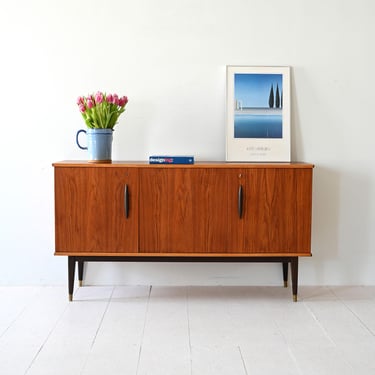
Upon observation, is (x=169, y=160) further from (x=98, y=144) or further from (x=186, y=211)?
(x=98, y=144)

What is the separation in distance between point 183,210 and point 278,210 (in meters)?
0.52

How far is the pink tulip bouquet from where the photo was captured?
3264 millimetres

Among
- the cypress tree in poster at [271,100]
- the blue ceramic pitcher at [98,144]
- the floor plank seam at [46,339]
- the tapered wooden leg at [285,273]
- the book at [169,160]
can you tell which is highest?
the cypress tree in poster at [271,100]

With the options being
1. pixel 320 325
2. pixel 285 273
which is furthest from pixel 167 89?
pixel 320 325

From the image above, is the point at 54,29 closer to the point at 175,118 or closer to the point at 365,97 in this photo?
the point at 175,118

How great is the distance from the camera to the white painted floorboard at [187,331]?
2.42 metres

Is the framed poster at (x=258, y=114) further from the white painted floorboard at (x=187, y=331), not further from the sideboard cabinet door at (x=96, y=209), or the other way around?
Result: the white painted floorboard at (x=187, y=331)

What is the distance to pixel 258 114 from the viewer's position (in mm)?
3510

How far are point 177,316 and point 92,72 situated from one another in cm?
152

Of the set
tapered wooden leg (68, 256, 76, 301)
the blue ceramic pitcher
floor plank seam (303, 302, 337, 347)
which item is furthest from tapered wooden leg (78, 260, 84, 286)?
floor plank seam (303, 302, 337, 347)

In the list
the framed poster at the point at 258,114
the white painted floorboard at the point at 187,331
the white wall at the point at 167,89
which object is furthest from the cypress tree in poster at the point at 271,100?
the white painted floorboard at the point at 187,331

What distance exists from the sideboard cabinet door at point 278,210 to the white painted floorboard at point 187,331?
1.10 ft

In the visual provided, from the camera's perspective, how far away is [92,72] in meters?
3.51

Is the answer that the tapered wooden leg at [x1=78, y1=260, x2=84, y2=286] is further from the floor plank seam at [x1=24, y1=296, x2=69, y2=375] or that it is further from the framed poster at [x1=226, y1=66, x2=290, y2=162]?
the framed poster at [x1=226, y1=66, x2=290, y2=162]
